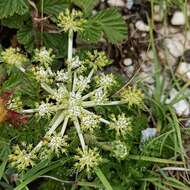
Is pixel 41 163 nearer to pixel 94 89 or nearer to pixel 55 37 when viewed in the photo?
pixel 94 89

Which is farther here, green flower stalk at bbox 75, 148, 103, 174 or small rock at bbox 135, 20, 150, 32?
small rock at bbox 135, 20, 150, 32

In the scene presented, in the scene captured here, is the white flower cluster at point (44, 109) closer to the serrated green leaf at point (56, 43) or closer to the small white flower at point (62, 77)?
the small white flower at point (62, 77)

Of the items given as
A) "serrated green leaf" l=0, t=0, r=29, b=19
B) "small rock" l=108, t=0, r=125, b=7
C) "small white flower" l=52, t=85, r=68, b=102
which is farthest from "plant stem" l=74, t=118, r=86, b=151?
"small rock" l=108, t=0, r=125, b=7

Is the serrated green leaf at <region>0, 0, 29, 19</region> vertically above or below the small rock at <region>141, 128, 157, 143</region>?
above

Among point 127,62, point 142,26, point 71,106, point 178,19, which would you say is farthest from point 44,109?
point 178,19

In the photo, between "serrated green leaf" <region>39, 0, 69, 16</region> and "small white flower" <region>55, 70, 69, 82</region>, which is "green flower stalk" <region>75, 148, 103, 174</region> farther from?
"serrated green leaf" <region>39, 0, 69, 16</region>

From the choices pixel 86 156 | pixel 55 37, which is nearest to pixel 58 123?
pixel 86 156

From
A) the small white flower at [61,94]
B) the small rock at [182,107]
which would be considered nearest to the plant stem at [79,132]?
the small white flower at [61,94]
